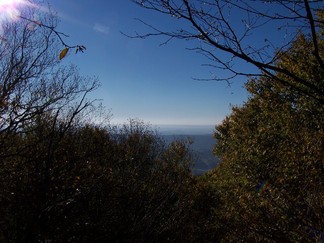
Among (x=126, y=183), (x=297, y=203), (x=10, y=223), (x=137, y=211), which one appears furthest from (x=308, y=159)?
(x=10, y=223)

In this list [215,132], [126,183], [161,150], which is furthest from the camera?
[161,150]

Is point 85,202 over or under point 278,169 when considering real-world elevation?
under

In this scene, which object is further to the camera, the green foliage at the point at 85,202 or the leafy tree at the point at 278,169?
the leafy tree at the point at 278,169

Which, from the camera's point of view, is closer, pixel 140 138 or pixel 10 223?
pixel 10 223

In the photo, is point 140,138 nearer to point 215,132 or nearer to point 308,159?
point 215,132

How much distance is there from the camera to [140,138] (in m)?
28.1

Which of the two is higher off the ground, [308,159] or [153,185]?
[308,159]

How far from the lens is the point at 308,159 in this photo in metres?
10.3

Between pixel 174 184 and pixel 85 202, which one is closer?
pixel 85 202

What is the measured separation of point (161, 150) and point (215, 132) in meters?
5.35

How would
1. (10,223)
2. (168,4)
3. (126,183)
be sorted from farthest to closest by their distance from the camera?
(126,183) < (10,223) < (168,4)

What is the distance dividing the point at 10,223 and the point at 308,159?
8677 millimetres

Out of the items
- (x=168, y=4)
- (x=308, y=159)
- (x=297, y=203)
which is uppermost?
(x=168, y=4)

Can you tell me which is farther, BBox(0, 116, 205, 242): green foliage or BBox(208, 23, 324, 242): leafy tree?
BBox(208, 23, 324, 242): leafy tree
